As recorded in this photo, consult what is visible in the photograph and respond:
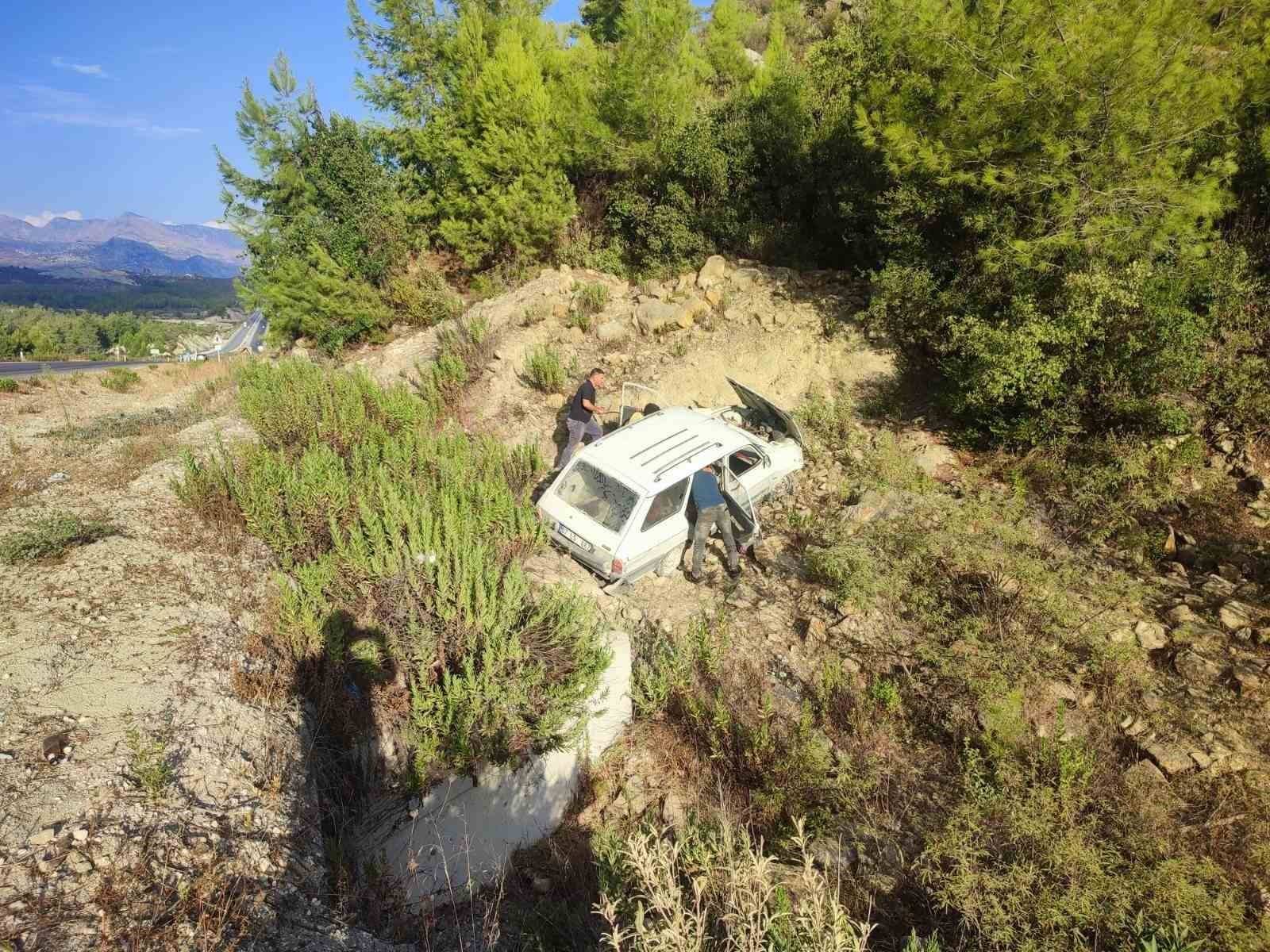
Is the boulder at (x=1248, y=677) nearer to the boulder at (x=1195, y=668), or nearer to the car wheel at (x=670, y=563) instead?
the boulder at (x=1195, y=668)

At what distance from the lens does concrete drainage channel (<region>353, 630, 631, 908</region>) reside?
384 centimetres

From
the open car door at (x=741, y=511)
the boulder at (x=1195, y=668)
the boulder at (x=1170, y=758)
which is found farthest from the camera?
the open car door at (x=741, y=511)

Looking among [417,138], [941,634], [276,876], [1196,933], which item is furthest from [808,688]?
[417,138]

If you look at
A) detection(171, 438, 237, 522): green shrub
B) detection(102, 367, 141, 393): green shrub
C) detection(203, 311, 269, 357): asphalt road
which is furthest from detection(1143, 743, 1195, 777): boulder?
detection(102, 367, 141, 393): green shrub

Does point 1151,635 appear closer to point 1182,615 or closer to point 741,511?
point 1182,615

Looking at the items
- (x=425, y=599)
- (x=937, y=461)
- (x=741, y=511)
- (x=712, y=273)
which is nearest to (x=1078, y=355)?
(x=937, y=461)

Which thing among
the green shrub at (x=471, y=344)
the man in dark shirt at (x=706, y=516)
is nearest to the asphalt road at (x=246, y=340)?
the green shrub at (x=471, y=344)

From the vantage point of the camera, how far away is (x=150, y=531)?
5.48 metres

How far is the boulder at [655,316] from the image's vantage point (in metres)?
11.0

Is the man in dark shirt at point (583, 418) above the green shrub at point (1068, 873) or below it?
above

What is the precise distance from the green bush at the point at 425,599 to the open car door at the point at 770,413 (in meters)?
3.15

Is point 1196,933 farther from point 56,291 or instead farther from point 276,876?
point 56,291

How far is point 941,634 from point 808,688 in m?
1.34

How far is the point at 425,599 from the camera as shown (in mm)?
4574
